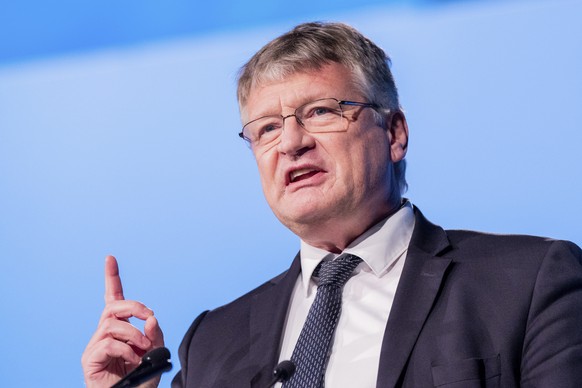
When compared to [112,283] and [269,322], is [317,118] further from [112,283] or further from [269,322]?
[112,283]

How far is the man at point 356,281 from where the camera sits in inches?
76.0

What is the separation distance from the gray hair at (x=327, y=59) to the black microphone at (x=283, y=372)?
0.73 metres

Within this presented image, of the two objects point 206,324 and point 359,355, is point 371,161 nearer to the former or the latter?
point 359,355

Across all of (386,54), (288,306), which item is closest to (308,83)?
(386,54)

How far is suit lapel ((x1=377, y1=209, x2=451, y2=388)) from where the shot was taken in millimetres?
1960

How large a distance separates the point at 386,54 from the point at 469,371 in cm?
102

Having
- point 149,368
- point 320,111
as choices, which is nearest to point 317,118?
point 320,111

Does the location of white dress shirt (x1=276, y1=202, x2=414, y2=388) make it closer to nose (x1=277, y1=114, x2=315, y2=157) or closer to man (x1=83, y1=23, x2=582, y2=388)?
man (x1=83, y1=23, x2=582, y2=388)

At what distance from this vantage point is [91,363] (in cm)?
212

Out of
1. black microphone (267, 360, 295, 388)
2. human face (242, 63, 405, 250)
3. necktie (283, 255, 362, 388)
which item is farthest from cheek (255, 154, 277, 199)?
black microphone (267, 360, 295, 388)

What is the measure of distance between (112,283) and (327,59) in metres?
→ 0.82

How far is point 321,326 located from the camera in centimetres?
216

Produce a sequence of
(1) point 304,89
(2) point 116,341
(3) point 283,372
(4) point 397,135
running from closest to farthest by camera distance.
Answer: (3) point 283,372 < (2) point 116,341 < (1) point 304,89 < (4) point 397,135

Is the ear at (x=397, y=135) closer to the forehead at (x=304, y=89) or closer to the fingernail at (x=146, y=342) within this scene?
the forehead at (x=304, y=89)
